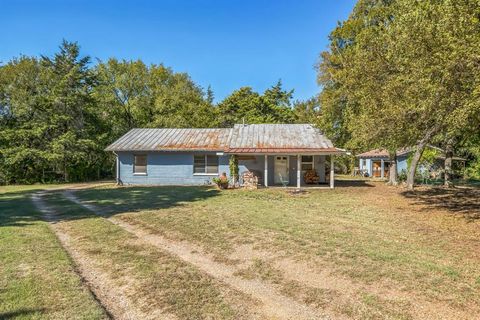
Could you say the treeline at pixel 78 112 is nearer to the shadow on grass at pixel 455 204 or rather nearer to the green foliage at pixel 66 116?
the green foliage at pixel 66 116

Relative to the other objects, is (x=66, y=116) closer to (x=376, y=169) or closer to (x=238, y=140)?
(x=238, y=140)

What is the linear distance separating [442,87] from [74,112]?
2892cm

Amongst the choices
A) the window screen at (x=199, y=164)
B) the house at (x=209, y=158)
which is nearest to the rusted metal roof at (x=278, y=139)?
the house at (x=209, y=158)

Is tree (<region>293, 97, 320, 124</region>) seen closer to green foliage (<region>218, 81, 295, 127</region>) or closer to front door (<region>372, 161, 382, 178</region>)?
green foliage (<region>218, 81, 295, 127</region>)

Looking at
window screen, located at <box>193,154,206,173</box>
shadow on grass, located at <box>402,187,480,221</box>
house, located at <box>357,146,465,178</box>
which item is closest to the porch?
window screen, located at <box>193,154,206,173</box>

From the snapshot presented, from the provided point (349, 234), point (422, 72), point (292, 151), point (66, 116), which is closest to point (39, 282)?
point (349, 234)

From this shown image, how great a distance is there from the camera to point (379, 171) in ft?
128

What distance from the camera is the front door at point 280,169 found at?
22373 millimetres

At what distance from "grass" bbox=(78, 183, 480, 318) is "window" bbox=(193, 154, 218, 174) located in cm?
801

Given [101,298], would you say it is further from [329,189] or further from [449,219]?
[329,189]

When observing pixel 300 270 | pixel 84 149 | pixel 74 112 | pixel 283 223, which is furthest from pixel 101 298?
pixel 74 112

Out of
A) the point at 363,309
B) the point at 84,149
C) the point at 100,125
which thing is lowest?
the point at 363,309

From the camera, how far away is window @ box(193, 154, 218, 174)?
22922mm

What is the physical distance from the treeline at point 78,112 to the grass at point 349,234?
15.3 m
